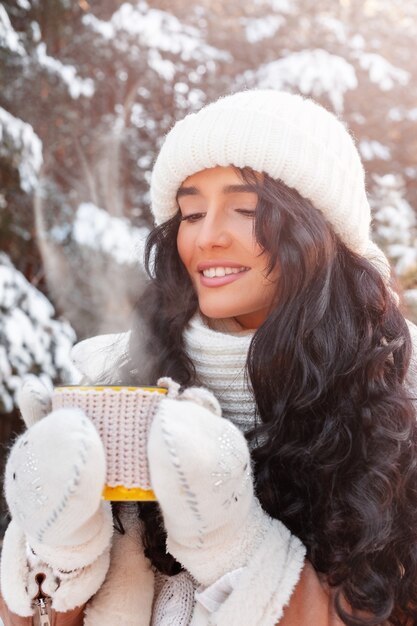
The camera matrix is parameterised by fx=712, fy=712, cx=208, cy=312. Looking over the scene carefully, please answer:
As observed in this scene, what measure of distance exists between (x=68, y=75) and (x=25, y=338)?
1035 millimetres

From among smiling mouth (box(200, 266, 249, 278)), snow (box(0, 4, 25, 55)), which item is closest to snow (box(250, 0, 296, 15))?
snow (box(0, 4, 25, 55))

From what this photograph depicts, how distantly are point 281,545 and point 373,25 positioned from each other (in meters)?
2.67

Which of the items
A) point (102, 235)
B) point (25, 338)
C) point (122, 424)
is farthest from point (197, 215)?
point (102, 235)

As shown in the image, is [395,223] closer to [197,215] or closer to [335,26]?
[335,26]

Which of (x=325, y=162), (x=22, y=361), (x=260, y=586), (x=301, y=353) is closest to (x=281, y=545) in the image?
(x=260, y=586)

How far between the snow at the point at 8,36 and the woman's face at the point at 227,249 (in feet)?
5.20

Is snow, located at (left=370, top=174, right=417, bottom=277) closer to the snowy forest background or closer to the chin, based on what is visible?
the snowy forest background

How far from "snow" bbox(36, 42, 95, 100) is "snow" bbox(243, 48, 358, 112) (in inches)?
27.5

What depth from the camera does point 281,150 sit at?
116 centimetres

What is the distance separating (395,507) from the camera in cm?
109

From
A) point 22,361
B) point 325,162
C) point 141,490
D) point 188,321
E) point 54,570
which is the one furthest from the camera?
point 22,361

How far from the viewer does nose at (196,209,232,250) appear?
1.17m

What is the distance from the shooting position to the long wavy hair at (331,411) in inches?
40.2

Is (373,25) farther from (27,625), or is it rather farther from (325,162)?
(27,625)
